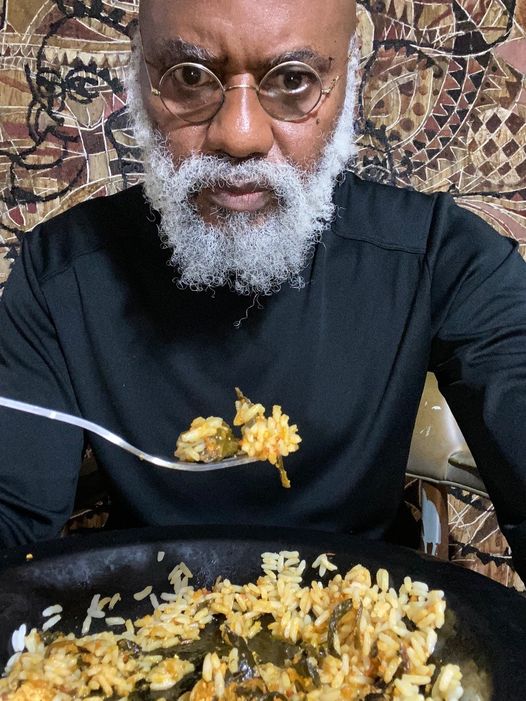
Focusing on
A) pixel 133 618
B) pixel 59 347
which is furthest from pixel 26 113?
pixel 133 618

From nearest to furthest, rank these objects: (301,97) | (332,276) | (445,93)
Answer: (301,97), (332,276), (445,93)

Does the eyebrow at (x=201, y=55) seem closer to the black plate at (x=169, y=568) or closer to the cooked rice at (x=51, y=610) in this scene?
the black plate at (x=169, y=568)

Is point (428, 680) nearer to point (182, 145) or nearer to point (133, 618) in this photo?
point (133, 618)

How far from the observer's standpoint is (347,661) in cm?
91

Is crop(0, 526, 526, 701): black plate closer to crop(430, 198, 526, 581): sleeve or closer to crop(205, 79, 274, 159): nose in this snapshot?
crop(430, 198, 526, 581): sleeve

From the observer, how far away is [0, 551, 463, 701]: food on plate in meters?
0.88

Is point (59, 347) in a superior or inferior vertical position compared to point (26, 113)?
inferior

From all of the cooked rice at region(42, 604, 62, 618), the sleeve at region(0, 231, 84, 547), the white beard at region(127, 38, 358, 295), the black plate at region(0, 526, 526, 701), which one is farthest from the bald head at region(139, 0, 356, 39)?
the cooked rice at region(42, 604, 62, 618)

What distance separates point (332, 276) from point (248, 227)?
25cm

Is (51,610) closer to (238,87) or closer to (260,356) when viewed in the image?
(260,356)

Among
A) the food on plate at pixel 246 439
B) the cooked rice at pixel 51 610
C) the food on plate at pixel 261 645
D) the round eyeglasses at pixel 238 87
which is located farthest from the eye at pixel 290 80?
the cooked rice at pixel 51 610

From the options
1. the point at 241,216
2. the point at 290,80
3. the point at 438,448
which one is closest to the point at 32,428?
the point at 241,216

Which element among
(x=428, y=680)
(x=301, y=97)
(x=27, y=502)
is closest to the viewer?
(x=428, y=680)

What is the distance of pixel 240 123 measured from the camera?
1205 mm
